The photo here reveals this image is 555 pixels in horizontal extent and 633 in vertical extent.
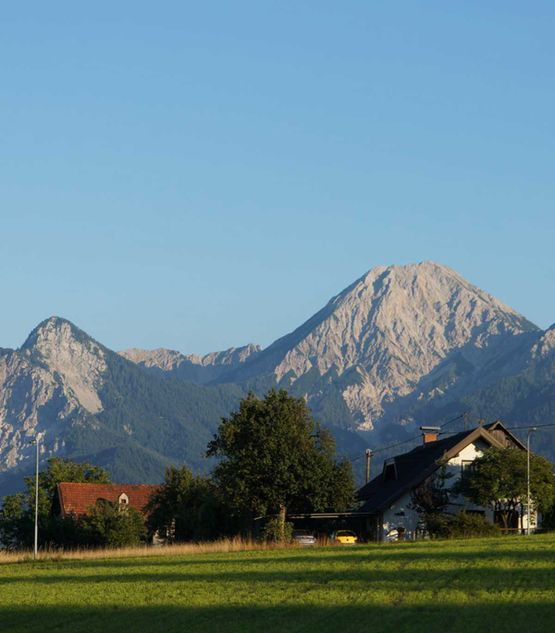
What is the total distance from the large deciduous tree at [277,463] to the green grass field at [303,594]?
111 feet

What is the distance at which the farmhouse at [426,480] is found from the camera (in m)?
98.4

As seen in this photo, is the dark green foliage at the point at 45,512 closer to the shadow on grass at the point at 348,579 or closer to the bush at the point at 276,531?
the bush at the point at 276,531

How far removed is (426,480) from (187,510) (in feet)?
59.5

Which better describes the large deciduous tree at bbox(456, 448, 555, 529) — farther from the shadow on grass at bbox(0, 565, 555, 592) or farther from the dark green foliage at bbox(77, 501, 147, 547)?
the shadow on grass at bbox(0, 565, 555, 592)

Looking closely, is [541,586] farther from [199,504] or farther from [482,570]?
[199,504]

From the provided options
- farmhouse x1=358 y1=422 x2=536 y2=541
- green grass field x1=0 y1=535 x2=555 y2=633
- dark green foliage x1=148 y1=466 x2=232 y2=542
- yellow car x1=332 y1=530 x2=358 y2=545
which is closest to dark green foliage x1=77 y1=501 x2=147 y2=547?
dark green foliage x1=148 y1=466 x2=232 y2=542

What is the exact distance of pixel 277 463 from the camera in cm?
9344

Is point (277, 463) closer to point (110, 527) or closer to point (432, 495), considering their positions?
point (432, 495)

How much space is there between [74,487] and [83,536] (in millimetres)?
30473

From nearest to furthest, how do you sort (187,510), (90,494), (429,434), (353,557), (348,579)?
(348,579) < (353,557) < (187,510) < (90,494) < (429,434)

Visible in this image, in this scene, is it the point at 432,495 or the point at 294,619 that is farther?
the point at 432,495

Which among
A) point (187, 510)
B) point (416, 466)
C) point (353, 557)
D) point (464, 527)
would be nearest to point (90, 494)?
point (187, 510)

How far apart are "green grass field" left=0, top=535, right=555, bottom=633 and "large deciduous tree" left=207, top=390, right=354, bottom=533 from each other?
1330 inches

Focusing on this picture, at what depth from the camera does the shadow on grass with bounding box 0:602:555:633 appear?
31719mm
